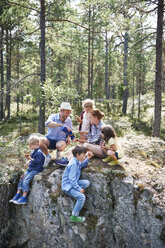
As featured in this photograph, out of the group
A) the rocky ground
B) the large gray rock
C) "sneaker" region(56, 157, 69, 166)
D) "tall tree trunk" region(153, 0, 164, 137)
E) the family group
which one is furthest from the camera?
"tall tree trunk" region(153, 0, 164, 137)

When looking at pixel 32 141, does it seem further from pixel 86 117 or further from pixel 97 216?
pixel 97 216

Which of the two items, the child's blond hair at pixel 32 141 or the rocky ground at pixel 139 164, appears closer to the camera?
the rocky ground at pixel 139 164

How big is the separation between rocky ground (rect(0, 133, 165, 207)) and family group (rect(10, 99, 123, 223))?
1.28 ft

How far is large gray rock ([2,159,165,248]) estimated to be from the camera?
3750mm

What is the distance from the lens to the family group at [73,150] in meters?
3.91

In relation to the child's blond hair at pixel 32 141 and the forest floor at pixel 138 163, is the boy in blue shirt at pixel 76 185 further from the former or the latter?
the child's blond hair at pixel 32 141

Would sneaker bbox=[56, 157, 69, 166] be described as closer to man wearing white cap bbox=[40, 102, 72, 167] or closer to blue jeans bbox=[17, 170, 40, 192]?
man wearing white cap bbox=[40, 102, 72, 167]

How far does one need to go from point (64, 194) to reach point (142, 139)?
164 inches

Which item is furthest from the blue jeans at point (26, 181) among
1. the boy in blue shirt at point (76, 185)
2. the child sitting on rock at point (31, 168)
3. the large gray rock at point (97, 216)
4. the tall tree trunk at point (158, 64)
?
the tall tree trunk at point (158, 64)

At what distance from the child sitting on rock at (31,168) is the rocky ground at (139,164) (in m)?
0.46

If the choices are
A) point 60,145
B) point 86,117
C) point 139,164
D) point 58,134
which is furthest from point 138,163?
point 58,134

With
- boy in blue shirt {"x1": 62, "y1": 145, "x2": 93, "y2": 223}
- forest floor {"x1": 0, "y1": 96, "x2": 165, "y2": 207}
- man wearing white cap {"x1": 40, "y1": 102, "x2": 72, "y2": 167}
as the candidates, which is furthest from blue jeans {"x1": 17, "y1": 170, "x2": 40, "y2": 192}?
boy in blue shirt {"x1": 62, "y1": 145, "x2": 93, "y2": 223}

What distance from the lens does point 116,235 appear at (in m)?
3.96

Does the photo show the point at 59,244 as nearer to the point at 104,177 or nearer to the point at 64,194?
the point at 64,194
